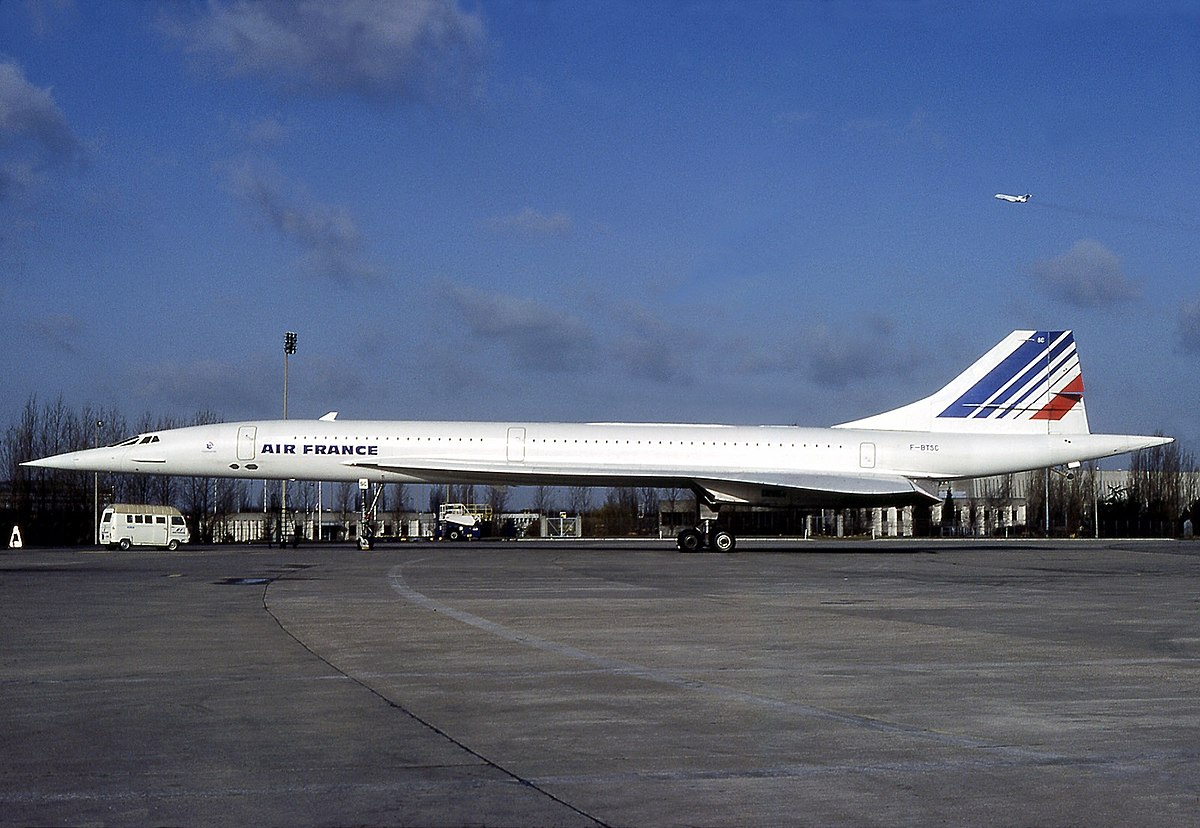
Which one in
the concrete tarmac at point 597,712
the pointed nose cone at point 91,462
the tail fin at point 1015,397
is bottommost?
the concrete tarmac at point 597,712

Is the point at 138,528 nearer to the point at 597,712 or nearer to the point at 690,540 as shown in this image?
the point at 690,540

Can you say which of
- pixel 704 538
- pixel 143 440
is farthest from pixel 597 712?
pixel 143 440

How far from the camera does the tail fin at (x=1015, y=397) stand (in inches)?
1508

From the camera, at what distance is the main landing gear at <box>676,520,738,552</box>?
35.6 meters

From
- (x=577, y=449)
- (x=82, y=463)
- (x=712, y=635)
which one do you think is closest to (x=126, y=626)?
(x=712, y=635)

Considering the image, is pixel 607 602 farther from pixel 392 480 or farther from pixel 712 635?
pixel 392 480

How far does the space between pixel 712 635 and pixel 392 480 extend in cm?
2551

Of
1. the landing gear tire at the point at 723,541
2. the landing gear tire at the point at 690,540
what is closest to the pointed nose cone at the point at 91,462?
the landing gear tire at the point at 690,540

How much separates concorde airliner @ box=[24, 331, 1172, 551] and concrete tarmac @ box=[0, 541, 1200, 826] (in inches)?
744

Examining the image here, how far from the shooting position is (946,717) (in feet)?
23.7

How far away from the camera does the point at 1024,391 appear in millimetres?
38375

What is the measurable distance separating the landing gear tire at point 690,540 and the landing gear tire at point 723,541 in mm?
412

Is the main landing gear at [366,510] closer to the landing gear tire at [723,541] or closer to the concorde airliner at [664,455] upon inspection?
the concorde airliner at [664,455]

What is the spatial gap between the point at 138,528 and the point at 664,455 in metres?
17.4
